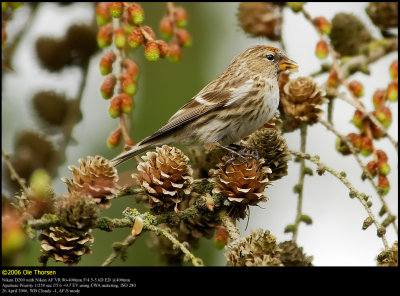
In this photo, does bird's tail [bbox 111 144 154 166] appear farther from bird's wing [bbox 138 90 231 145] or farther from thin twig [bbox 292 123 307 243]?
thin twig [bbox 292 123 307 243]

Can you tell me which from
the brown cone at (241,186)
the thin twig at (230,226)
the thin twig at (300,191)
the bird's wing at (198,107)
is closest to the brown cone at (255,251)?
the thin twig at (230,226)

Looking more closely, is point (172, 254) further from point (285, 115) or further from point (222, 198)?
point (285, 115)

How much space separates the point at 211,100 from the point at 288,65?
50 centimetres

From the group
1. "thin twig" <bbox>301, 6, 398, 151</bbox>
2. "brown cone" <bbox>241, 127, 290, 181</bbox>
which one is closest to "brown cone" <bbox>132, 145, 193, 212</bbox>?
"brown cone" <bbox>241, 127, 290, 181</bbox>

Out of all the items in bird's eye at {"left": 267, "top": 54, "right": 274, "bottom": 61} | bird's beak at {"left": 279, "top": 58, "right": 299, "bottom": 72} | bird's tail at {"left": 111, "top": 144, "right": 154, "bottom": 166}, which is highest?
bird's eye at {"left": 267, "top": 54, "right": 274, "bottom": 61}

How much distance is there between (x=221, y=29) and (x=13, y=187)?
260 cm

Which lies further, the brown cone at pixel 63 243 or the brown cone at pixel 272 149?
the brown cone at pixel 272 149

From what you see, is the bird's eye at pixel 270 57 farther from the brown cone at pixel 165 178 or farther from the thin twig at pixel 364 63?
the brown cone at pixel 165 178

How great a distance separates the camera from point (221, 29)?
4957 mm

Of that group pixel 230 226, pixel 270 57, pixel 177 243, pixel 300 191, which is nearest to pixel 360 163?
pixel 300 191

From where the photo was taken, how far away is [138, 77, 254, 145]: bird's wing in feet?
10.3

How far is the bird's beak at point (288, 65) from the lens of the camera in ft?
11.1

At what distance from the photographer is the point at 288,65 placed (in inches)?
136
